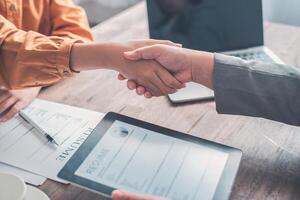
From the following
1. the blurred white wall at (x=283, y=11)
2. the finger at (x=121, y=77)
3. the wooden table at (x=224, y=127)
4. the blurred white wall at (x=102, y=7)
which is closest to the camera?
the wooden table at (x=224, y=127)

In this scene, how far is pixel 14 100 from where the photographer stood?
0.87 meters

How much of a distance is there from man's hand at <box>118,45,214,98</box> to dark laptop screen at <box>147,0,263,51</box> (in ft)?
0.65

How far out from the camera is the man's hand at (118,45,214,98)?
826 millimetres

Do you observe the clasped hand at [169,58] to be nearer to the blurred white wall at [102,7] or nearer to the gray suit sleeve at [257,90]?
the gray suit sleeve at [257,90]

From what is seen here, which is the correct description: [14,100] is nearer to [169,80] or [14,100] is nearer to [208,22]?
[169,80]

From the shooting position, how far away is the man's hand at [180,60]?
2.71ft

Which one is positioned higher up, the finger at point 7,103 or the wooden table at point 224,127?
the finger at point 7,103

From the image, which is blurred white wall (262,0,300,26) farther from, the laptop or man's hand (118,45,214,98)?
man's hand (118,45,214,98)

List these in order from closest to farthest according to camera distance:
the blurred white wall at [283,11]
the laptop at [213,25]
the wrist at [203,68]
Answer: the wrist at [203,68] → the laptop at [213,25] → the blurred white wall at [283,11]

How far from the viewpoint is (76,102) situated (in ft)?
2.95

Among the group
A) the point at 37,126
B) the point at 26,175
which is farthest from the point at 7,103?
the point at 26,175

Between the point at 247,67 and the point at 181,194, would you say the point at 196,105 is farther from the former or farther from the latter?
the point at 181,194

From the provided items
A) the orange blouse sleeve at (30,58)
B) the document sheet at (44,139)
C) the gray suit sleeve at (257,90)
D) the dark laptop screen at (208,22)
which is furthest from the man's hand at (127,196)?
the dark laptop screen at (208,22)

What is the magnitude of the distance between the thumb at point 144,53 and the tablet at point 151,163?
7.1 inches
